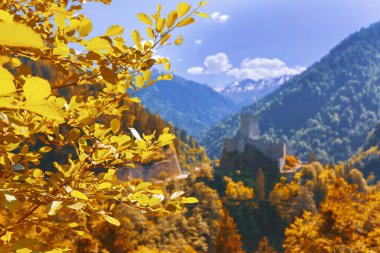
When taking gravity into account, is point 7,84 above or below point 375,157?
below

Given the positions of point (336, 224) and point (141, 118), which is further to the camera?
point (141, 118)

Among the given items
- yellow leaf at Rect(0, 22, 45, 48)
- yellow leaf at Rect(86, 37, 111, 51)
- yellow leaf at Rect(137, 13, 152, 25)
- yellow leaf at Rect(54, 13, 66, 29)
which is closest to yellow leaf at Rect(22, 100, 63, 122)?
yellow leaf at Rect(0, 22, 45, 48)

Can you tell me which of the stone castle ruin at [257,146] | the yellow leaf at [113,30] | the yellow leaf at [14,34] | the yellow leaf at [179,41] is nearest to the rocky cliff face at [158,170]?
the stone castle ruin at [257,146]

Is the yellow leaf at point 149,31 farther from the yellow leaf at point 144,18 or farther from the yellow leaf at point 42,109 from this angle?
the yellow leaf at point 42,109

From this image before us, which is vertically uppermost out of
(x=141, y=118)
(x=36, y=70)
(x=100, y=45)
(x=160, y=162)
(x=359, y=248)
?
(x=36, y=70)

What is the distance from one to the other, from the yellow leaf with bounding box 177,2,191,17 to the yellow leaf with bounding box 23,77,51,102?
1067 millimetres

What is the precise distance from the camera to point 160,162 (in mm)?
72312

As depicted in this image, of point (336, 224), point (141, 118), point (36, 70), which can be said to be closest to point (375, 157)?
point (141, 118)

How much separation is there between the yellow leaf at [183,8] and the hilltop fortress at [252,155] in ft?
252

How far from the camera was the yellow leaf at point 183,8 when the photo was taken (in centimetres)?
182

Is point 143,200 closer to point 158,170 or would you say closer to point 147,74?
point 147,74

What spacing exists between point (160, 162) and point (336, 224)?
58.8 m

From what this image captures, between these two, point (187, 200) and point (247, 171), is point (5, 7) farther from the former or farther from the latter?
point (247, 171)

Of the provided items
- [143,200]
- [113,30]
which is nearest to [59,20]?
[113,30]
